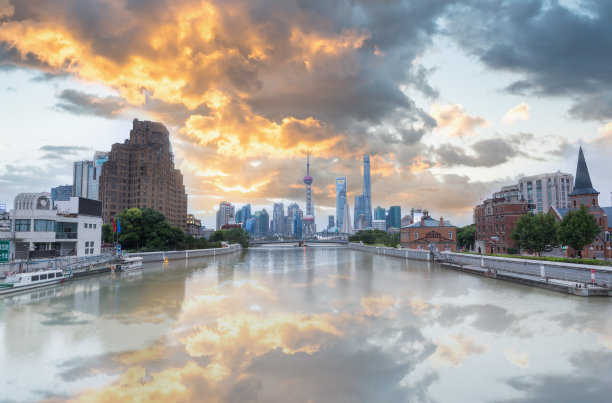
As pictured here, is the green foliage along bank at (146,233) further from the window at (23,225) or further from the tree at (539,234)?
the tree at (539,234)

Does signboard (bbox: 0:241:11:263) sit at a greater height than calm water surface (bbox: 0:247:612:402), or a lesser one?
greater

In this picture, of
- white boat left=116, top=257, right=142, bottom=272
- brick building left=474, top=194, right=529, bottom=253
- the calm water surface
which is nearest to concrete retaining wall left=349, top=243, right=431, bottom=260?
brick building left=474, top=194, right=529, bottom=253

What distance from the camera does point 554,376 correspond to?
1534cm

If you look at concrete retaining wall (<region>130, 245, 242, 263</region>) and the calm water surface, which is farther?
concrete retaining wall (<region>130, 245, 242, 263</region>)

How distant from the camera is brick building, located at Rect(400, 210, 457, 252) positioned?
95550 millimetres

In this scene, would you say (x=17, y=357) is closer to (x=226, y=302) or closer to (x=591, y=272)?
(x=226, y=302)

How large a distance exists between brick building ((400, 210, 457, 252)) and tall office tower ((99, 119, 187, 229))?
112m

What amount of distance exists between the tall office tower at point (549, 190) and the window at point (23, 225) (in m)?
206

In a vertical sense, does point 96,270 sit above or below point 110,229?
below

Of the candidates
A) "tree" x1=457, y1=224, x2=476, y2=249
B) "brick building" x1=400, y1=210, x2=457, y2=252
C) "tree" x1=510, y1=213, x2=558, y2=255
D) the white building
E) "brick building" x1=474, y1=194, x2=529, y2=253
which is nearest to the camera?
the white building

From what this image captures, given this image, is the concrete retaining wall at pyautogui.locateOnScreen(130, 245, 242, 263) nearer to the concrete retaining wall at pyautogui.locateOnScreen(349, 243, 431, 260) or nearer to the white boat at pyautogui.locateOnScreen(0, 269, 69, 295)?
the white boat at pyautogui.locateOnScreen(0, 269, 69, 295)

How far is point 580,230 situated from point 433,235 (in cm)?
5036

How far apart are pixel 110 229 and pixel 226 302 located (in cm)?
7502

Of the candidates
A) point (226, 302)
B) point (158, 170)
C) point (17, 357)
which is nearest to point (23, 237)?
point (226, 302)
